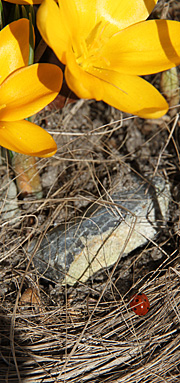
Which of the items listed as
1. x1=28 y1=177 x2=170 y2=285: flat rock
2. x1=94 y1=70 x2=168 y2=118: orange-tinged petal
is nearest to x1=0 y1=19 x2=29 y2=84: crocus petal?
x1=94 y1=70 x2=168 y2=118: orange-tinged petal

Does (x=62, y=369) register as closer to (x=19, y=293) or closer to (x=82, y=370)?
(x=82, y=370)

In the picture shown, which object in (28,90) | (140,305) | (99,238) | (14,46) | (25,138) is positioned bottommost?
(140,305)

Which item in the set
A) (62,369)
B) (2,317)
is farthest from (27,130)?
(62,369)

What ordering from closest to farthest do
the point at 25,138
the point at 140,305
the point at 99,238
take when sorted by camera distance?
the point at 25,138, the point at 140,305, the point at 99,238

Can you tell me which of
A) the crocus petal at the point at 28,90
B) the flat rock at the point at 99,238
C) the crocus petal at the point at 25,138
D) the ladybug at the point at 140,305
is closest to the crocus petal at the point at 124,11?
the crocus petal at the point at 28,90

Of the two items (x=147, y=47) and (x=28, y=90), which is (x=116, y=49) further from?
(x=28, y=90)

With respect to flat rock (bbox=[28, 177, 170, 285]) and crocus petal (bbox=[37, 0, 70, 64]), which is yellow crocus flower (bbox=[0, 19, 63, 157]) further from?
flat rock (bbox=[28, 177, 170, 285])

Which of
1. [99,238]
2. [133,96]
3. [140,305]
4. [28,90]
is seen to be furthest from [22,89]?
[140,305]
